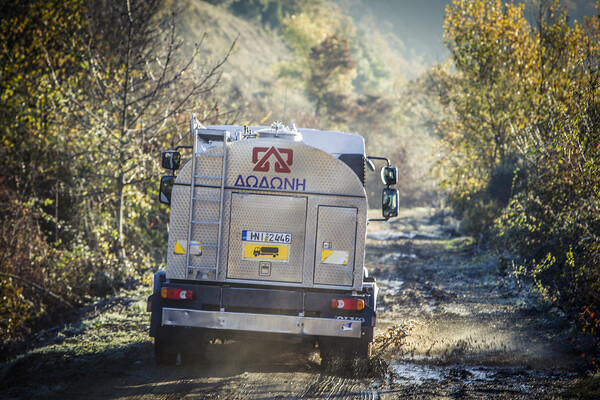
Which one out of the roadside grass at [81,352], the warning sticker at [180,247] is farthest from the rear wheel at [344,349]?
the roadside grass at [81,352]

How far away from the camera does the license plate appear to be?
658 centimetres

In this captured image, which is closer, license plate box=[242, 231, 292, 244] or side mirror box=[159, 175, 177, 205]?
license plate box=[242, 231, 292, 244]

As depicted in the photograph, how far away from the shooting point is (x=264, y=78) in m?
70.4

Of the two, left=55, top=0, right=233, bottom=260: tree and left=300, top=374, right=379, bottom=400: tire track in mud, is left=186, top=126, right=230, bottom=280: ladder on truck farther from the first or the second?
left=55, top=0, right=233, bottom=260: tree

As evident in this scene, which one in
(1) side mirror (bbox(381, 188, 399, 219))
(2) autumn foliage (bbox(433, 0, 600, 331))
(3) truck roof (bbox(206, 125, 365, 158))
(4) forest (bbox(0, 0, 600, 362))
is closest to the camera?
→ (1) side mirror (bbox(381, 188, 399, 219))

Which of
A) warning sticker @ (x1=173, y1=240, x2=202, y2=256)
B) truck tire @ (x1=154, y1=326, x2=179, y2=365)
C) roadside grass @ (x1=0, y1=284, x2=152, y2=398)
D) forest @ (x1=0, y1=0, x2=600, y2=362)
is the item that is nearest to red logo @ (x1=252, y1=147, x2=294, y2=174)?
warning sticker @ (x1=173, y1=240, x2=202, y2=256)

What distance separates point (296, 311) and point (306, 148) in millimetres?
1965

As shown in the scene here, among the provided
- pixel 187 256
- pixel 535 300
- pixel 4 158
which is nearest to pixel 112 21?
pixel 4 158

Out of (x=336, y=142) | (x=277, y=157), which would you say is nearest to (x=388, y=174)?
(x=336, y=142)

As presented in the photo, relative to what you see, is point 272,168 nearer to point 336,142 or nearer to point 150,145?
point 336,142

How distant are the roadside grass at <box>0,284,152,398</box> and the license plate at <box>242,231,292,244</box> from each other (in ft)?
7.95

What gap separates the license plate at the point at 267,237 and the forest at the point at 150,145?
15.4ft

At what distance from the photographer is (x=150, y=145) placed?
15.0 metres

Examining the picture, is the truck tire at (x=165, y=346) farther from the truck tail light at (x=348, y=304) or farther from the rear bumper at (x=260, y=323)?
the truck tail light at (x=348, y=304)
